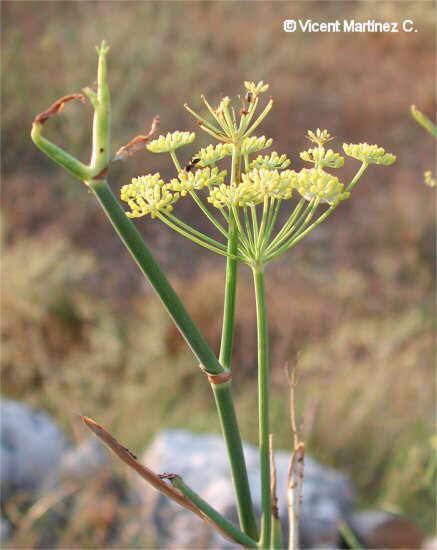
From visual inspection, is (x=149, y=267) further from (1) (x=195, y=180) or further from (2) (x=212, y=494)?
(2) (x=212, y=494)

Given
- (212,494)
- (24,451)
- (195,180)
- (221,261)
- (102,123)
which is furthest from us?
(221,261)

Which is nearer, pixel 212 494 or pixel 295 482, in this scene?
pixel 295 482

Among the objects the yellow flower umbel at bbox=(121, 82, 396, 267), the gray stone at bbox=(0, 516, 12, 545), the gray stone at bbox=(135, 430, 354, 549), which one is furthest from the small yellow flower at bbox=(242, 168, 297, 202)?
the gray stone at bbox=(0, 516, 12, 545)

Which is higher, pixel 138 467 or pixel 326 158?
pixel 326 158

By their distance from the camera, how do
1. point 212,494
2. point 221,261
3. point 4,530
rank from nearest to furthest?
1. point 4,530
2. point 212,494
3. point 221,261

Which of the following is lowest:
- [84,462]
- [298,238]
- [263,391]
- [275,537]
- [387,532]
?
[387,532]

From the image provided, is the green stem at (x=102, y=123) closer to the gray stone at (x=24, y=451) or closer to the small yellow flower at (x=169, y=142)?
the small yellow flower at (x=169, y=142)

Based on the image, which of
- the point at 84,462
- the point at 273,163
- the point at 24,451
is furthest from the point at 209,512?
the point at 24,451
